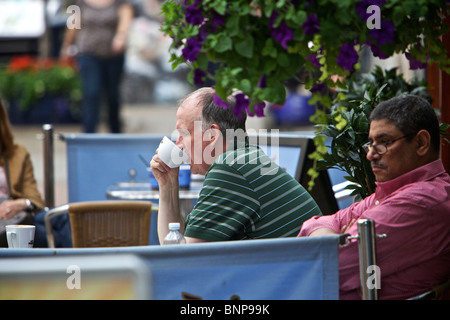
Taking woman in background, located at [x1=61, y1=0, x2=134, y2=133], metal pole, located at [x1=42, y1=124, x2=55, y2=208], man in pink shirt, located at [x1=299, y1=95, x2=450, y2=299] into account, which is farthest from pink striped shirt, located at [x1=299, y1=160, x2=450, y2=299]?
woman in background, located at [x1=61, y1=0, x2=134, y2=133]

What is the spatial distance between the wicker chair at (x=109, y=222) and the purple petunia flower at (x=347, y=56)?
255cm

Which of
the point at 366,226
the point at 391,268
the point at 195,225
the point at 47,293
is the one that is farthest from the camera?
the point at 195,225

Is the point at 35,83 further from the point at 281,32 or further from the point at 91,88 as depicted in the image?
the point at 281,32

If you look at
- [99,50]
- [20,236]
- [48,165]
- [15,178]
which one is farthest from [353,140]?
[99,50]

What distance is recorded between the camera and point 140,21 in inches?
549

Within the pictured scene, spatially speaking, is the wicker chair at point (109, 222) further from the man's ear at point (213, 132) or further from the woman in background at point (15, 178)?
the man's ear at point (213, 132)

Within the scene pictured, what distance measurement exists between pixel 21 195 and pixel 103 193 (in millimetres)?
1147

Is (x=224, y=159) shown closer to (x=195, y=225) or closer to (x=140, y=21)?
(x=195, y=225)

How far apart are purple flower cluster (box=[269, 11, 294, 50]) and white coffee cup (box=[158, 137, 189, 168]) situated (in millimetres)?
1211

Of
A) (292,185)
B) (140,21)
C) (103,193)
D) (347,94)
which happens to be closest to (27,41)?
(140,21)

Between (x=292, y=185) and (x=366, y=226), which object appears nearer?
(x=366, y=226)

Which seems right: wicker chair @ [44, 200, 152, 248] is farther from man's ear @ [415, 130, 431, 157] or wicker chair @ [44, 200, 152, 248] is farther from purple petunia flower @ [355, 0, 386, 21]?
purple petunia flower @ [355, 0, 386, 21]

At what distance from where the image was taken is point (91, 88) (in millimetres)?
9469

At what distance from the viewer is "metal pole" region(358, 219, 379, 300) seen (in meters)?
2.12
